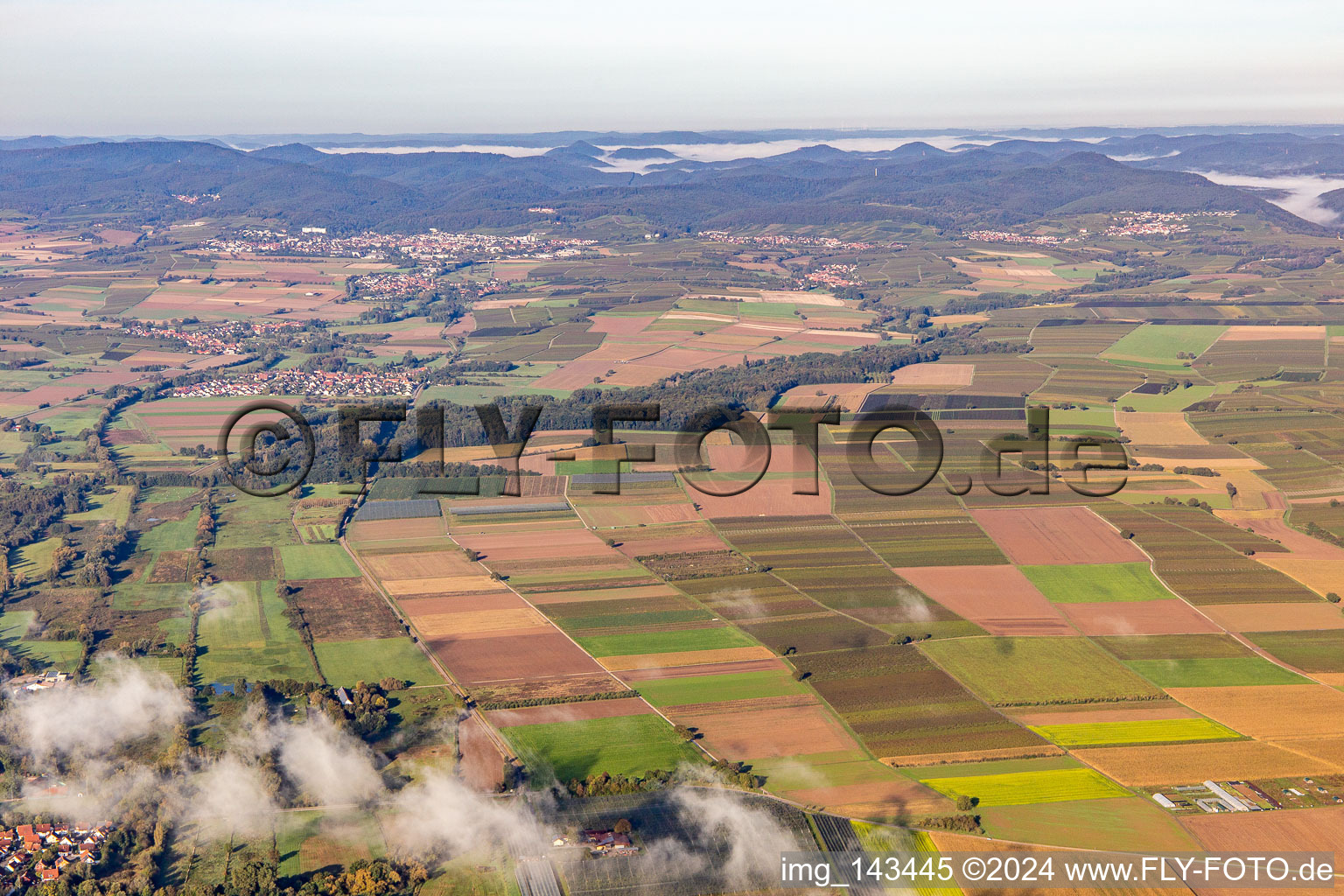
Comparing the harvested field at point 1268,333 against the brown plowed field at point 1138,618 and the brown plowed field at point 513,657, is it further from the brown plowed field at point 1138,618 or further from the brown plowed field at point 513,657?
the brown plowed field at point 513,657

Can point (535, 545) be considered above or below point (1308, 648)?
above

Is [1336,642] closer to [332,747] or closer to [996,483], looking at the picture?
[996,483]

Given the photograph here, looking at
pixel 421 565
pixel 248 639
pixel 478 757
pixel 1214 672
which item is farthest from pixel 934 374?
pixel 478 757

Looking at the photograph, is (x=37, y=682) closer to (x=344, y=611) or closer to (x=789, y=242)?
(x=344, y=611)

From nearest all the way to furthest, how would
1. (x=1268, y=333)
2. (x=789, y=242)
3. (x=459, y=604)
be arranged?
(x=459, y=604)
(x=1268, y=333)
(x=789, y=242)

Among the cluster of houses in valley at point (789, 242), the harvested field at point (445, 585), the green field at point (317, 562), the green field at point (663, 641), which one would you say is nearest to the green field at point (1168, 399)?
the green field at point (663, 641)
